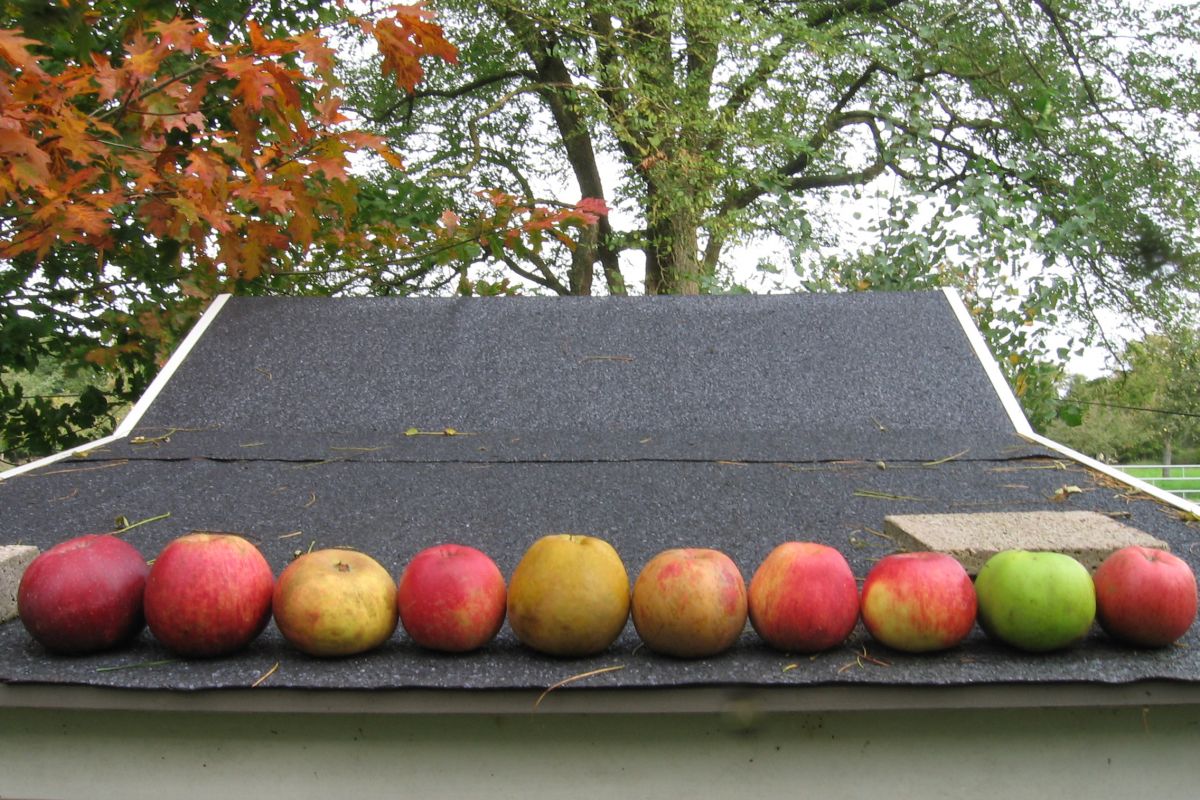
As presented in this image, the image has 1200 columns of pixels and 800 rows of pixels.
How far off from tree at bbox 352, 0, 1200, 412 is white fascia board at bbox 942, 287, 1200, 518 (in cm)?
392

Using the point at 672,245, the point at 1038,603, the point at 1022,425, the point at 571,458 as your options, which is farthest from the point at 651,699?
the point at 672,245

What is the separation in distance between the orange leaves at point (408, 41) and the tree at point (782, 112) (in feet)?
13.3

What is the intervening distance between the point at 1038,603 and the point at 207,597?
128cm

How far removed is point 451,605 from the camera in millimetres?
1523

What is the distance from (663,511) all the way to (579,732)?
96 centimetres

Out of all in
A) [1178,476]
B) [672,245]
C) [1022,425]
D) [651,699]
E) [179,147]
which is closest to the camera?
[651,699]

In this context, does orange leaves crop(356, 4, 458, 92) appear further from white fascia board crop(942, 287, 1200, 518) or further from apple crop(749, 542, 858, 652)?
apple crop(749, 542, 858, 652)

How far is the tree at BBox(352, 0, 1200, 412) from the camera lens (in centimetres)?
889

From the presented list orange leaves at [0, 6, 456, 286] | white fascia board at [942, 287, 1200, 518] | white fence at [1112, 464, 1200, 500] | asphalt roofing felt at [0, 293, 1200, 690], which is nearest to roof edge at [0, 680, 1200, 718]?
asphalt roofing felt at [0, 293, 1200, 690]

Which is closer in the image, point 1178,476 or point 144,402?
point 144,402

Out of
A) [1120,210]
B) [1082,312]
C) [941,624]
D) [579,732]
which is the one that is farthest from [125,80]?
[1120,210]

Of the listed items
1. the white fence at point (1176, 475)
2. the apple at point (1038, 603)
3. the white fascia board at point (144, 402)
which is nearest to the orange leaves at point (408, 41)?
the white fascia board at point (144, 402)

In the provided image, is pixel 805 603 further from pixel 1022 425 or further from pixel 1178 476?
pixel 1178 476

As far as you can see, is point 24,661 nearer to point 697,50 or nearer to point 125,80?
point 125,80
